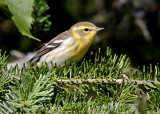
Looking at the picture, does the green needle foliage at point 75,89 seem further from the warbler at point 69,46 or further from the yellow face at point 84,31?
the yellow face at point 84,31

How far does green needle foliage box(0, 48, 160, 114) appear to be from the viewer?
1.75 m

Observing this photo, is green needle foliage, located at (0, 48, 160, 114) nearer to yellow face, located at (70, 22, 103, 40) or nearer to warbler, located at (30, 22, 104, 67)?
warbler, located at (30, 22, 104, 67)

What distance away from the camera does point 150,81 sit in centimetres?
210

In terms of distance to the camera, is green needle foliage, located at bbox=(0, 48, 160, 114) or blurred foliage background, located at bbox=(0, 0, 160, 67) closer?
green needle foliage, located at bbox=(0, 48, 160, 114)

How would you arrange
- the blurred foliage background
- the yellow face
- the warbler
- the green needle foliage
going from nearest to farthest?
1. the green needle foliage
2. the warbler
3. the yellow face
4. the blurred foliage background

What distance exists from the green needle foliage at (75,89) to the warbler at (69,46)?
2.94 ft

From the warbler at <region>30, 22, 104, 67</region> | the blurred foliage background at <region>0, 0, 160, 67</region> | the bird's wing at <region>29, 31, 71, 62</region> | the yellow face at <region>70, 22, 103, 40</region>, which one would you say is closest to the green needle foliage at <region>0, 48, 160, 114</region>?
the warbler at <region>30, 22, 104, 67</region>

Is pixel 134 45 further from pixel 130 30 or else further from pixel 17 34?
Answer: pixel 17 34

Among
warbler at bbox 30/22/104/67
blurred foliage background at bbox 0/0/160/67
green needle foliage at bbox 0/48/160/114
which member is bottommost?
green needle foliage at bbox 0/48/160/114

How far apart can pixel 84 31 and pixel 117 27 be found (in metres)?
1.17

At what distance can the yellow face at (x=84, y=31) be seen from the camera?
11.5ft

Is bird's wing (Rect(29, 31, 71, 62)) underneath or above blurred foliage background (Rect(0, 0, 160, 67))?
underneath

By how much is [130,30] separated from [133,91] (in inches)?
112

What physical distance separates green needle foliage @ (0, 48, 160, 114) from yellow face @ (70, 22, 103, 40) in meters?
1.15
